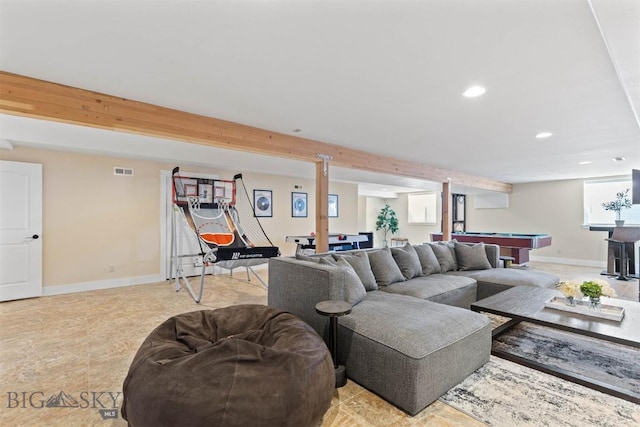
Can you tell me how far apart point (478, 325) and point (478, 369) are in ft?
1.13

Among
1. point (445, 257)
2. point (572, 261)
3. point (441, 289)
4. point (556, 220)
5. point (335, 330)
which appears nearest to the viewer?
point (335, 330)

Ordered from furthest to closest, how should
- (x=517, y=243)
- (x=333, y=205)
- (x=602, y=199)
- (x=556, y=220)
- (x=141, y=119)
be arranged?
(x=333, y=205) → (x=556, y=220) → (x=602, y=199) → (x=517, y=243) → (x=141, y=119)

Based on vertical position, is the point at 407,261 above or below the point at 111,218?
below

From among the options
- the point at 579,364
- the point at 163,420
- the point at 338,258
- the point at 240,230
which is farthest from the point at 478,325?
the point at 240,230

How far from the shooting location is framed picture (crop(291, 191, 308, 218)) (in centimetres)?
738

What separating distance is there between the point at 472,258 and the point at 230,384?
12.4 feet

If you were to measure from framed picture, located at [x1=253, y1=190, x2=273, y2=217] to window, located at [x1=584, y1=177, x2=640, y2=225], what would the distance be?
26.0 ft

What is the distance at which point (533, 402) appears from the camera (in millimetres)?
1823

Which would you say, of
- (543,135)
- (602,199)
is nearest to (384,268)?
(543,135)

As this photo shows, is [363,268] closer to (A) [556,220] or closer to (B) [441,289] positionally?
(B) [441,289]

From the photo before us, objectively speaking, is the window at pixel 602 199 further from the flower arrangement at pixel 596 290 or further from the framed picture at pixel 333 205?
the flower arrangement at pixel 596 290

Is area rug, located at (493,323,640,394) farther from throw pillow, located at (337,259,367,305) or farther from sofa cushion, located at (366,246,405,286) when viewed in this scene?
throw pillow, located at (337,259,367,305)

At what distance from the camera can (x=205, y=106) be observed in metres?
2.91

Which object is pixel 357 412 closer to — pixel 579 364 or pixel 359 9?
pixel 579 364
